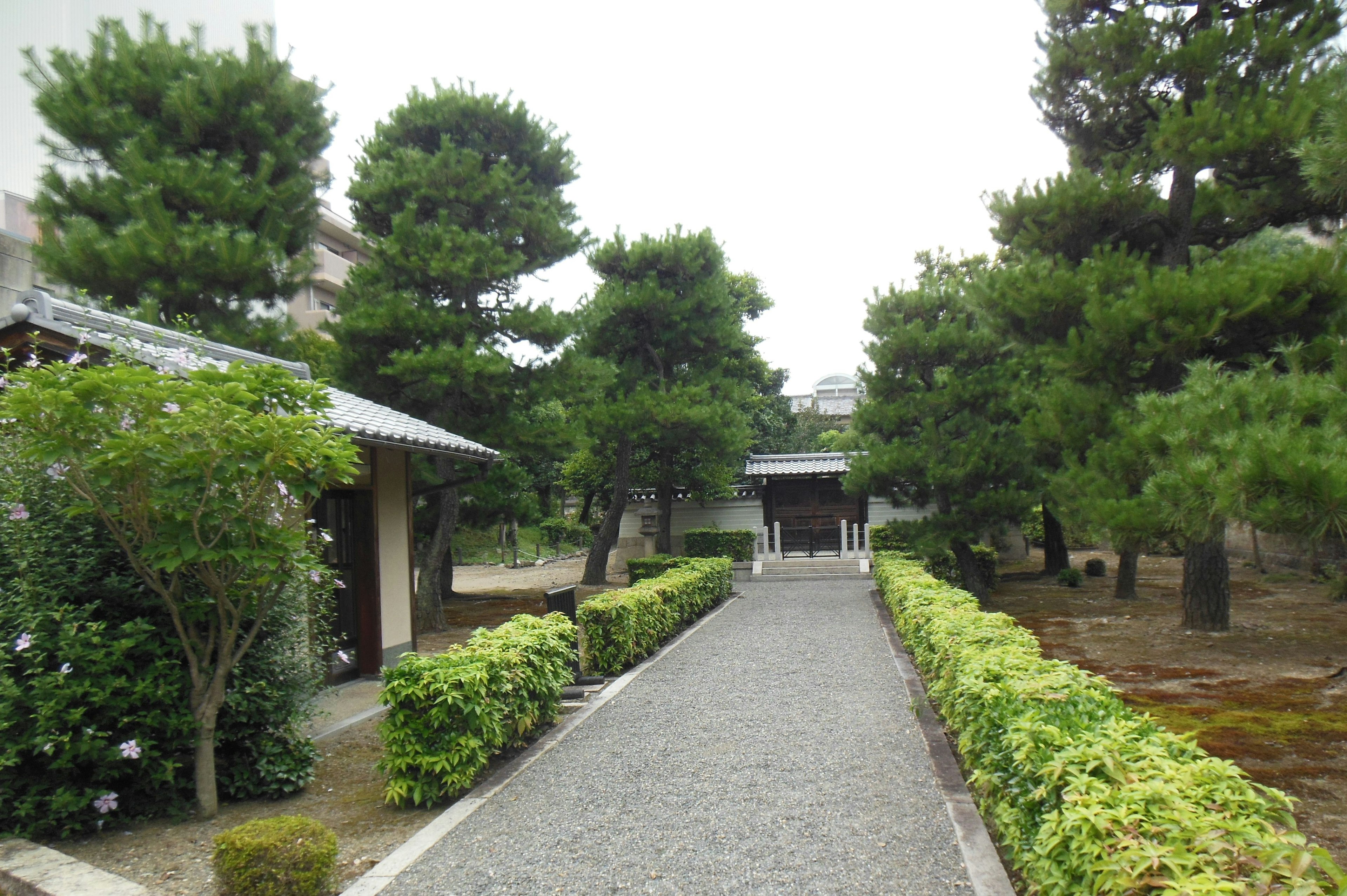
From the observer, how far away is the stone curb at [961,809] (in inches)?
127

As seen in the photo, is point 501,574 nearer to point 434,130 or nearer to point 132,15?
point 434,130

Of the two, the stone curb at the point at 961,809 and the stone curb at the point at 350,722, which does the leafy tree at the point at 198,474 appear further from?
the stone curb at the point at 961,809

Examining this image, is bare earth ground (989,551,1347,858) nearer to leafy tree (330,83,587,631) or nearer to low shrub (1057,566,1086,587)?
low shrub (1057,566,1086,587)

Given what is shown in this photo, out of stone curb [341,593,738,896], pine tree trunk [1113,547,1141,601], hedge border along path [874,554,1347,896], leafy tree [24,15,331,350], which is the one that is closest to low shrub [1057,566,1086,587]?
pine tree trunk [1113,547,1141,601]

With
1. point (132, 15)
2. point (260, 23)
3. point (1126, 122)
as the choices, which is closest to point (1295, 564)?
point (1126, 122)

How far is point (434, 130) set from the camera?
1269 centimetres

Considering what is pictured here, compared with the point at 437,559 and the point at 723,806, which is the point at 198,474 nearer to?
the point at 723,806

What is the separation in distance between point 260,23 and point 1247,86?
1239cm

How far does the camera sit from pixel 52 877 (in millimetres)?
3328

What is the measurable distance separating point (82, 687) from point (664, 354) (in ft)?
47.4

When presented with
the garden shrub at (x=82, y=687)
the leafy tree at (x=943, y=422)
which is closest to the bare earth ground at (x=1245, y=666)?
the leafy tree at (x=943, y=422)

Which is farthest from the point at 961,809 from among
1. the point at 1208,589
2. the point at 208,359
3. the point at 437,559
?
the point at 437,559

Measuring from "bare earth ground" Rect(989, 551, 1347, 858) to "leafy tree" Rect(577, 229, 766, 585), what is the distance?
626 cm

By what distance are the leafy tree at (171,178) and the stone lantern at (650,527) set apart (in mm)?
11236
